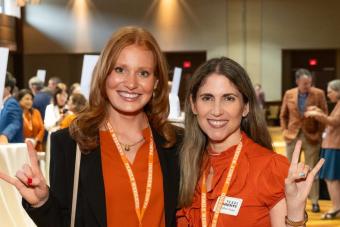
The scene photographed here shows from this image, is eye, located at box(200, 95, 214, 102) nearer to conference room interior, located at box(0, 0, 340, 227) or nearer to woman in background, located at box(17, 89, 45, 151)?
woman in background, located at box(17, 89, 45, 151)

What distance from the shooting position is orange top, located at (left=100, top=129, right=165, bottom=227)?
1.93m

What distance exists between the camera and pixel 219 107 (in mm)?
1955

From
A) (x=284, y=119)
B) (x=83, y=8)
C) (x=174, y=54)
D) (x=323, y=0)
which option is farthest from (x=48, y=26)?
(x=284, y=119)

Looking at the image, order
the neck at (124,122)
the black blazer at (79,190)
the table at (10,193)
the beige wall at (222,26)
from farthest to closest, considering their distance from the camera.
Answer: the beige wall at (222,26) → the table at (10,193) → the neck at (124,122) → the black blazer at (79,190)

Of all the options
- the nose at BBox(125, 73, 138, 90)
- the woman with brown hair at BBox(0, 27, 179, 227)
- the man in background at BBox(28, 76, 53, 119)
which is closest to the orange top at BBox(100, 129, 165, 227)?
the woman with brown hair at BBox(0, 27, 179, 227)

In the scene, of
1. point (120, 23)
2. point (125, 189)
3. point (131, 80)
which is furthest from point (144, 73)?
point (120, 23)

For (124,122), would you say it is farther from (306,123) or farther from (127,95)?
(306,123)

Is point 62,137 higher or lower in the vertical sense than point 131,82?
lower

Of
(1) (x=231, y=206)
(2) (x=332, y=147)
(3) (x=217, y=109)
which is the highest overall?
(3) (x=217, y=109)

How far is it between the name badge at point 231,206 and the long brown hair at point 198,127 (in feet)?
0.51

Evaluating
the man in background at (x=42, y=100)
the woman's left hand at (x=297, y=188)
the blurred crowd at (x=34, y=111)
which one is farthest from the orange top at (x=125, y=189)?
the man in background at (x=42, y=100)

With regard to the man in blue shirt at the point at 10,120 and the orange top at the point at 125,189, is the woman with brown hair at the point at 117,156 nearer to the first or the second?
the orange top at the point at 125,189

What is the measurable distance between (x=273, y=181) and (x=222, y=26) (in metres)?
15.2

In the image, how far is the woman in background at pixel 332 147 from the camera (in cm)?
614
